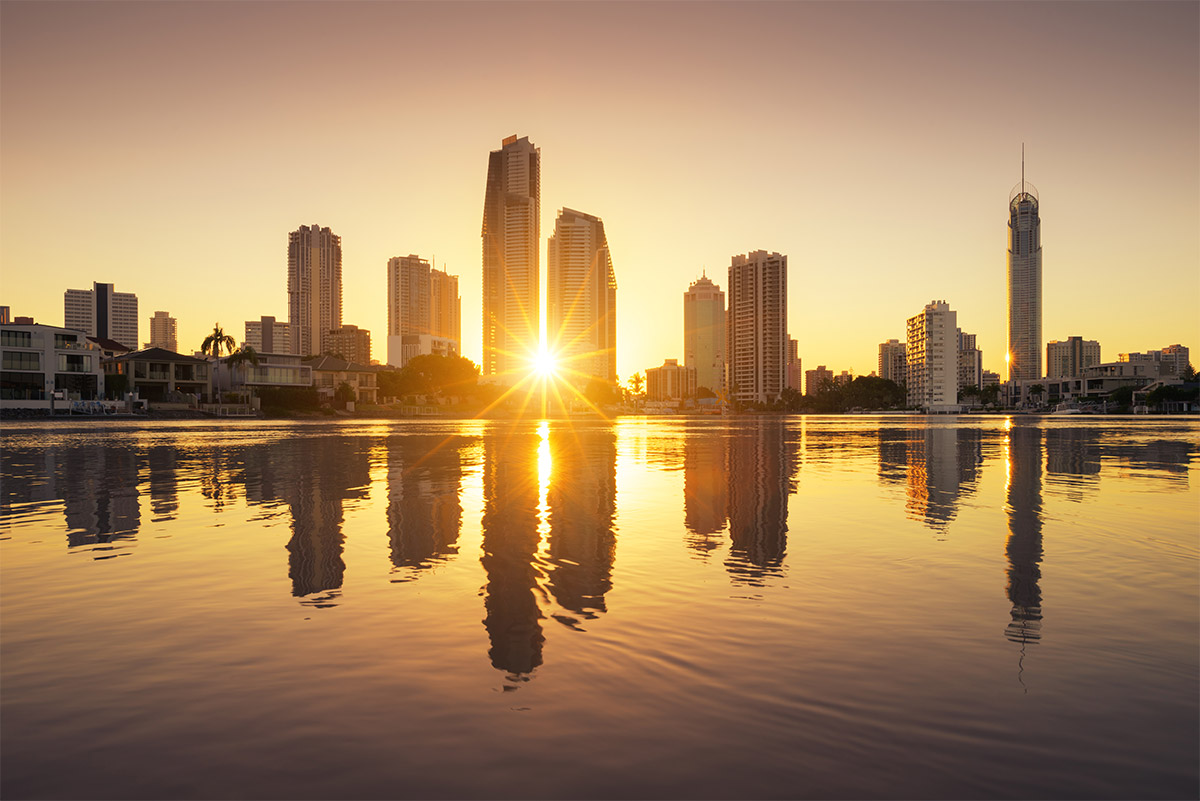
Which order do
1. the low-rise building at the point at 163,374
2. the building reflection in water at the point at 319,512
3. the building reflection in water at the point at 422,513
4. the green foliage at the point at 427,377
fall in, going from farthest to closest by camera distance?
the green foliage at the point at 427,377 < the low-rise building at the point at 163,374 < the building reflection in water at the point at 422,513 < the building reflection in water at the point at 319,512

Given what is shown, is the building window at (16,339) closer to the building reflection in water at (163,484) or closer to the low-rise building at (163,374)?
the low-rise building at (163,374)

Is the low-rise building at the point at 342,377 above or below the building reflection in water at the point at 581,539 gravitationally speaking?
above

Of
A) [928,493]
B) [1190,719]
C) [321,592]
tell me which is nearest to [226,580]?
[321,592]

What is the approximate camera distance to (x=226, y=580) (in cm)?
1038

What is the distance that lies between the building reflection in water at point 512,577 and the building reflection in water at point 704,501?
328 centimetres

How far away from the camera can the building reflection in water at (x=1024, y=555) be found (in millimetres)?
8180

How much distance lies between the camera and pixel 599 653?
285 inches

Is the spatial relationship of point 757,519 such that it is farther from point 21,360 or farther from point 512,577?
point 21,360

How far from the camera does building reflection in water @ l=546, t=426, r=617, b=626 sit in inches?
378

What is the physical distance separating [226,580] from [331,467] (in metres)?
19.8

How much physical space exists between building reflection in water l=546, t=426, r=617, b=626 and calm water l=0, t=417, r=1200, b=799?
0.10 meters

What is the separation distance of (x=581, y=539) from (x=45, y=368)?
415 feet

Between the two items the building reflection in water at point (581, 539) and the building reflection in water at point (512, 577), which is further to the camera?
the building reflection in water at point (581, 539)

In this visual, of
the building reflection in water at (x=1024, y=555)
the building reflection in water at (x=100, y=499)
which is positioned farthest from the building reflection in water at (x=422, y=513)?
the building reflection in water at (x=1024, y=555)
